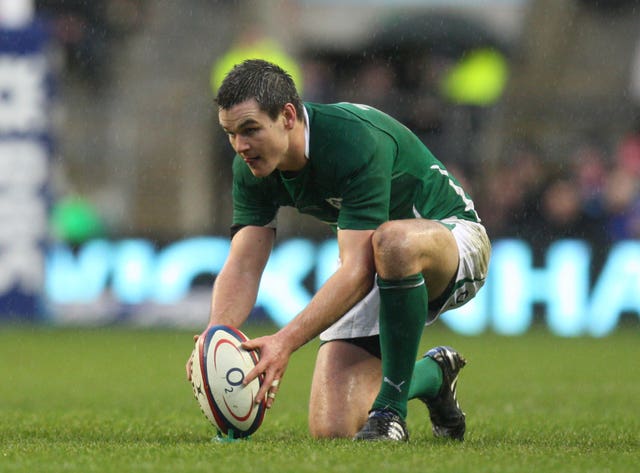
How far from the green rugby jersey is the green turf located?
3.09 ft

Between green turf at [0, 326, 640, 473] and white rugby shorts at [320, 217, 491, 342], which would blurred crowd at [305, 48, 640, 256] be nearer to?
green turf at [0, 326, 640, 473]

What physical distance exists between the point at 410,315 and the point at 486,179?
1080 cm

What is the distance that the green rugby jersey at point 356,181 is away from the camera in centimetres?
539

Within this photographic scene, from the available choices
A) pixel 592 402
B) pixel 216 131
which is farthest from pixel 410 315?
pixel 216 131

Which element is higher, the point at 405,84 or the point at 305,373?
the point at 405,84

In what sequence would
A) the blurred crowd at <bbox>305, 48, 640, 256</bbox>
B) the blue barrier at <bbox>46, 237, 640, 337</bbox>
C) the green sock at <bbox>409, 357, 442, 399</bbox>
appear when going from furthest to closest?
the blurred crowd at <bbox>305, 48, 640, 256</bbox> < the blue barrier at <bbox>46, 237, 640, 337</bbox> < the green sock at <bbox>409, 357, 442, 399</bbox>

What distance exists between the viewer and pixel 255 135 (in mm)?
5266

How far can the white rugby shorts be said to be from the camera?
580 centimetres

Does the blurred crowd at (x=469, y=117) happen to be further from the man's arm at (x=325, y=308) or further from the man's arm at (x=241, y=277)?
the man's arm at (x=325, y=308)

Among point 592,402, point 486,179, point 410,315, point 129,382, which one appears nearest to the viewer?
point 410,315

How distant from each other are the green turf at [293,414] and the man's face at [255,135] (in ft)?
3.57

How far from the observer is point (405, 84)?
67.9 feet

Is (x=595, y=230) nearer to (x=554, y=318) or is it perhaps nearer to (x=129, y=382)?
(x=554, y=318)

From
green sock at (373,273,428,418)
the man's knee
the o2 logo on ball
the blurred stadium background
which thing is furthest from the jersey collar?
the blurred stadium background
